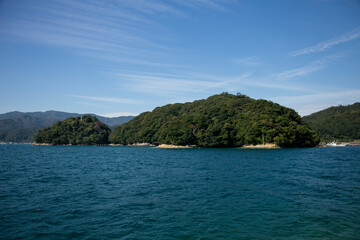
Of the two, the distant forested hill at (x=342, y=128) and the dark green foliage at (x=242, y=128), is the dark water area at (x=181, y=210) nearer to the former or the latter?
the dark green foliage at (x=242, y=128)

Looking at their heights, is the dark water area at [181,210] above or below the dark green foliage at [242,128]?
below

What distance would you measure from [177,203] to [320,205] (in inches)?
409

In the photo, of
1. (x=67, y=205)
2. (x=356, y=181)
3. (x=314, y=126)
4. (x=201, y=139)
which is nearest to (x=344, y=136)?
(x=314, y=126)

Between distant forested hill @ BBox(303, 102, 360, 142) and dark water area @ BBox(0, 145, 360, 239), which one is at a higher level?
distant forested hill @ BBox(303, 102, 360, 142)

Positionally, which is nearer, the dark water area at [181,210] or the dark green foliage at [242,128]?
the dark water area at [181,210]

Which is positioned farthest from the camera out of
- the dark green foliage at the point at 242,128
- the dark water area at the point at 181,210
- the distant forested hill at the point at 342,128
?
A: the distant forested hill at the point at 342,128

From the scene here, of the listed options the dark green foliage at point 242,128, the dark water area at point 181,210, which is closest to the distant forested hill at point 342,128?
the dark green foliage at point 242,128

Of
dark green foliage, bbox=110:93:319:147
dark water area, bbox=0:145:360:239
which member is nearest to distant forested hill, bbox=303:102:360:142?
dark green foliage, bbox=110:93:319:147

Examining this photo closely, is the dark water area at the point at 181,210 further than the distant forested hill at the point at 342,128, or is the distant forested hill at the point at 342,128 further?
the distant forested hill at the point at 342,128

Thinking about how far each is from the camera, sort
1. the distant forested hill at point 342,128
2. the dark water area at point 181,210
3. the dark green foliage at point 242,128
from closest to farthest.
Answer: the dark water area at point 181,210, the dark green foliage at point 242,128, the distant forested hill at point 342,128

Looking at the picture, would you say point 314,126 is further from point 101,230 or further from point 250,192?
point 101,230

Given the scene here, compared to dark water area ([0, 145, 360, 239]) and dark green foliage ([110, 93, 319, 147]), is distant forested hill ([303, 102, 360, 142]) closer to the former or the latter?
dark green foliage ([110, 93, 319, 147])

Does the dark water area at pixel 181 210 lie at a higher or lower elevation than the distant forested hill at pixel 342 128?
lower

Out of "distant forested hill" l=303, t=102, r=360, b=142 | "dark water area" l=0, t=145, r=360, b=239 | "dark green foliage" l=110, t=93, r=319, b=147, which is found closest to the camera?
"dark water area" l=0, t=145, r=360, b=239
